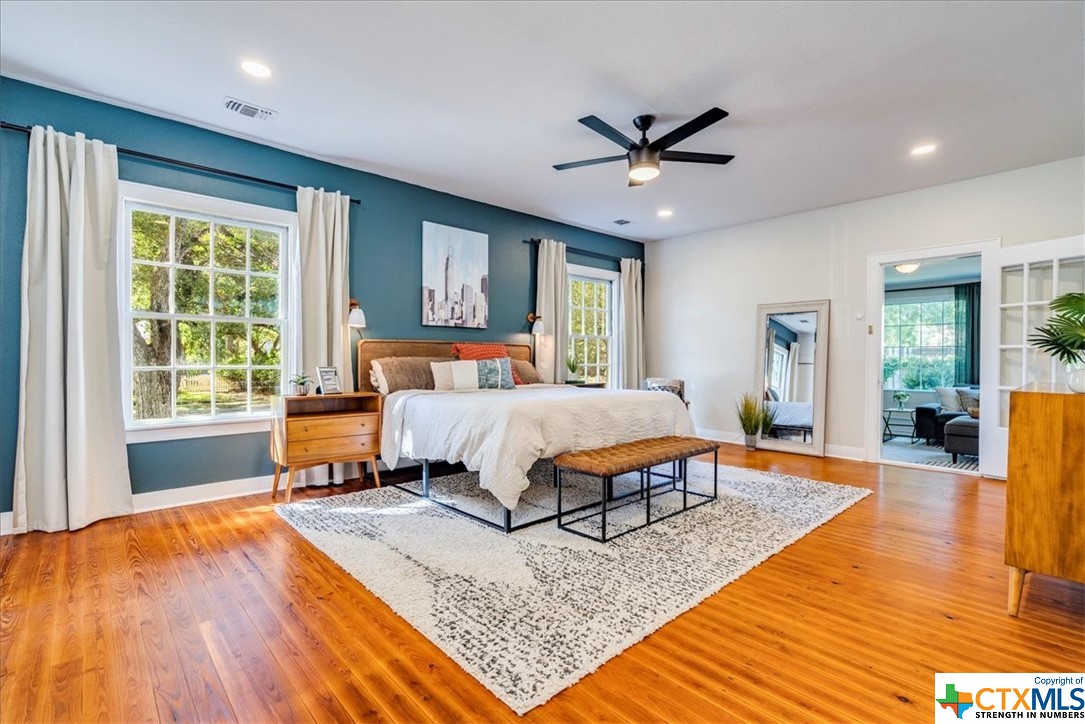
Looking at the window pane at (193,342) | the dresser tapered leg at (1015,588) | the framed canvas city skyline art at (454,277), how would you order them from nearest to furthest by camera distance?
the dresser tapered leg at (1015,588) < the window pane at (193,342) < the framed canvas city skyline art at (454,277)

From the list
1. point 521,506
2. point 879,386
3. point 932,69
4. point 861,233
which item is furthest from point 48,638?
point 861,233

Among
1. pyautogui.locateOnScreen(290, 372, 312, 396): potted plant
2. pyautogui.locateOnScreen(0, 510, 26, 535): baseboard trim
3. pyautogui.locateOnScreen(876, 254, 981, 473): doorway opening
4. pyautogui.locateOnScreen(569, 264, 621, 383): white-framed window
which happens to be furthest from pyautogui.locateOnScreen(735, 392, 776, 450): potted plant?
pyautogui.locateOnScreen(0, 510, 26, 535): baseboard trim

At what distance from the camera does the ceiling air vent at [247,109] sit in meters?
3.20

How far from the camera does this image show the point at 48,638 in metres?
1.85

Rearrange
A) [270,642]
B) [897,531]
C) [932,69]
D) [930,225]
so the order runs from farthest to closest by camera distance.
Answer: [930,225] → [897,531] → [932,69] → [270,642]

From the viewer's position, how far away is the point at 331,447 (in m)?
3.74

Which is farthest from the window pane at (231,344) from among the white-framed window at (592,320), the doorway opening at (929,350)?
the doorway opening at (929,350)

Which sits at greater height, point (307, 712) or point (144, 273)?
point (144, 273)

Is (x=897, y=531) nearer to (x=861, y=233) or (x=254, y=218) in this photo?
(x=861, y=233)

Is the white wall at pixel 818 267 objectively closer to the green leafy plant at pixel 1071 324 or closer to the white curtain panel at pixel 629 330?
the white curtain panel at pixel 629 330

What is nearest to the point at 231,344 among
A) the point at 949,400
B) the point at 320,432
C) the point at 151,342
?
the point at 151,342

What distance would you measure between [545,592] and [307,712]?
1.03m

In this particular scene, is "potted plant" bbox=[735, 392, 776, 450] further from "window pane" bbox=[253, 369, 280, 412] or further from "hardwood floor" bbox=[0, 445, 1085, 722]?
Answer: "window pane" bbox=[253, 369, 280, 412]

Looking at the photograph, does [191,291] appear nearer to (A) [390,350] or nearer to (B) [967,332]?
(A) [390,350]
